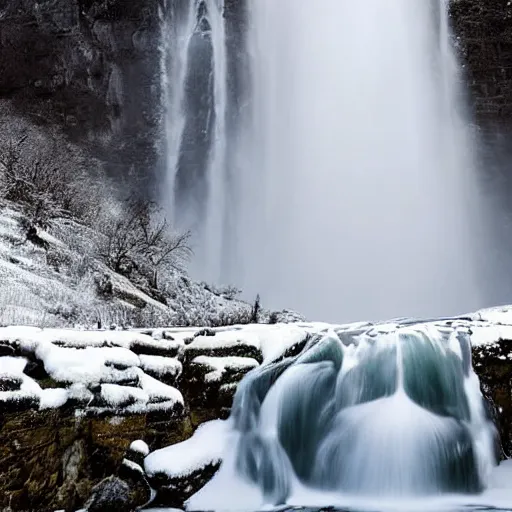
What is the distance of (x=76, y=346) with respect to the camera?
24.7 feet

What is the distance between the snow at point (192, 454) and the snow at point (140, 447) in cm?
7

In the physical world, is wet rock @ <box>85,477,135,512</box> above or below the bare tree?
below

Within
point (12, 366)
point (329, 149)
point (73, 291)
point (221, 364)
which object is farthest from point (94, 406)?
point (329, 149)

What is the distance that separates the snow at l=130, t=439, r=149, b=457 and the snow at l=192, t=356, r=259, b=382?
120 cm

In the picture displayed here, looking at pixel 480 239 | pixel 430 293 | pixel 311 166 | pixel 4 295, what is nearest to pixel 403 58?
pixel 311 166

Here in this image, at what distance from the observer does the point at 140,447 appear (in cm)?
737

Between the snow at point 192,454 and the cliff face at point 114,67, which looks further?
the cliff face at point 114,67

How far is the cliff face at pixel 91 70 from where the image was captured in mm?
28875

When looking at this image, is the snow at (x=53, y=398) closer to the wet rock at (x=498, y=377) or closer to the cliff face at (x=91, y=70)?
the wet rock at (x=498, y=377)

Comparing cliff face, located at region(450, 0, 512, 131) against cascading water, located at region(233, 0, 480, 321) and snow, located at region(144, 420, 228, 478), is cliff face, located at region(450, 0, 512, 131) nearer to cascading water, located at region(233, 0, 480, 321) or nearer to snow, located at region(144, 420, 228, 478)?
cascading water, located at region(233, 0, 480, 321)

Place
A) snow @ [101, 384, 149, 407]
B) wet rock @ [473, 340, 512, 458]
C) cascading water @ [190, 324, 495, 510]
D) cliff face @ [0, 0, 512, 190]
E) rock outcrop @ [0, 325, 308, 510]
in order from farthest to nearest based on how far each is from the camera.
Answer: cliff face @ [0, 0, 512, 190], wet rock @ [473, 340, 512, 458], cascading water @ [190, 324, 495, 510], snow @ [101, 384, 149, 407], rock outcrop @ [0, 325, 308, 510]

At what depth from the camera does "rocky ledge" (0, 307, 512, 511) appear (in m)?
6.75

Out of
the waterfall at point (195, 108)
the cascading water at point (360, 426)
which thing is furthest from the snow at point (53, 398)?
the waterfall at point (195, 108)

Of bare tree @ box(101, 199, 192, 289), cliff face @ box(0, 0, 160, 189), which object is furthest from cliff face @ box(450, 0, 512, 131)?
bare tree @ box(101, 199, 192, 289)
